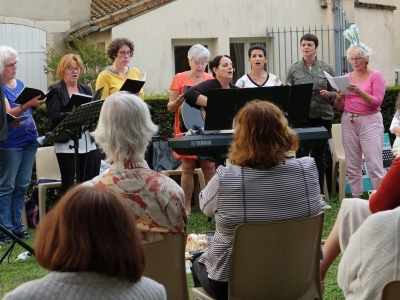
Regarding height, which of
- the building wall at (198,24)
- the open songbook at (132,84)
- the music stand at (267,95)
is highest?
the building wall at (198,24)

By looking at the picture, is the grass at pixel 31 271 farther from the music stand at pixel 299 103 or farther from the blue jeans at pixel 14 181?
the music stand at pixel 299 103

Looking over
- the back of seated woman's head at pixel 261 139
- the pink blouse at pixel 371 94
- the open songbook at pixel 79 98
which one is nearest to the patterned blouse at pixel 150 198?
the back of seated woman's head at pixel 261 139

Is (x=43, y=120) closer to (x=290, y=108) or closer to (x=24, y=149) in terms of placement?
(x=24, y=149)

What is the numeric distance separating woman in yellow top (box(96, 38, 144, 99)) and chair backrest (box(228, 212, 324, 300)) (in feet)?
15.2

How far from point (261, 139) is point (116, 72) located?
181 inches

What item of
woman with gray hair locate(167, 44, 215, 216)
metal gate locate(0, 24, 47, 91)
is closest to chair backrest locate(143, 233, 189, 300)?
woman with gray hair locate(167, 44, 215, 216)

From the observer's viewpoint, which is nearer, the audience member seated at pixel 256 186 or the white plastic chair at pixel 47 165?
the audience member seated at pixel 256 186

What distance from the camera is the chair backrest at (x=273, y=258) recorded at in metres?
3.62

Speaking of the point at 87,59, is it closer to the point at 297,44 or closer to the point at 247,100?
the point at 297,44

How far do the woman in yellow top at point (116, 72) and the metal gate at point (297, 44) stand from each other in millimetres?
7192

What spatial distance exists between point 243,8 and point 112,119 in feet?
39.0

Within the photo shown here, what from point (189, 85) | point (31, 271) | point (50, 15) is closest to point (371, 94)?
point (189, 85)

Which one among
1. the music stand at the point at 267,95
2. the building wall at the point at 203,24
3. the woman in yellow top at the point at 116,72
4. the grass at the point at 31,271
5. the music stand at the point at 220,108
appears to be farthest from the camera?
the building wall at the point at 203,24

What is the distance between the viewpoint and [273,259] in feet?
12.1
